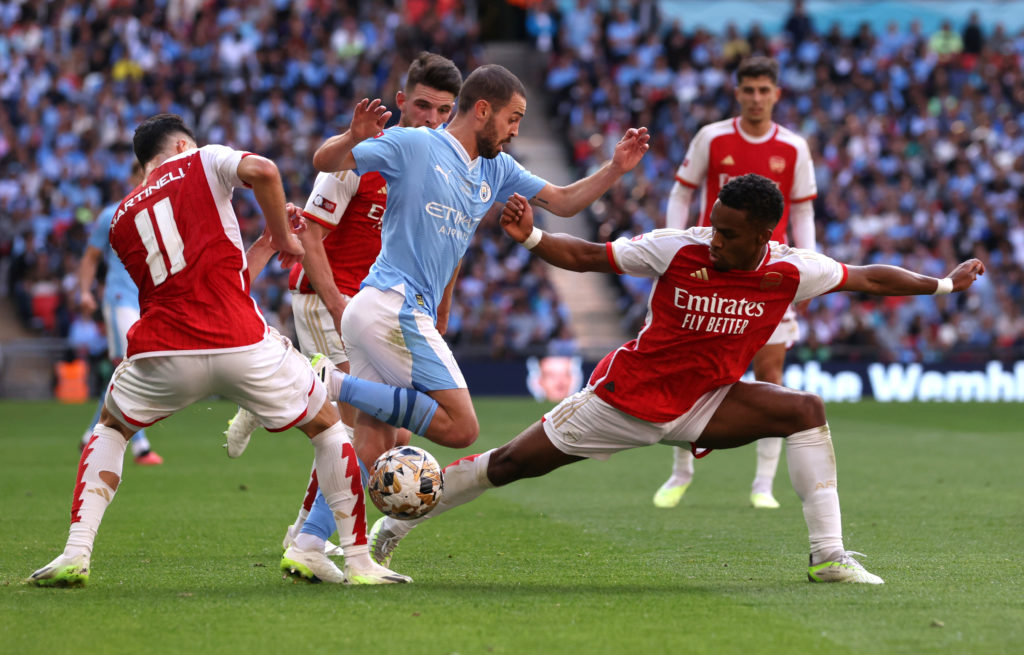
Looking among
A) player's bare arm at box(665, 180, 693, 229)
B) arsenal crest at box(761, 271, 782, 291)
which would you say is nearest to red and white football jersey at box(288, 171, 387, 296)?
arsenal crest at box(761, 271, 782, 291)

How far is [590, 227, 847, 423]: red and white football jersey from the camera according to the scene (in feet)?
19.5

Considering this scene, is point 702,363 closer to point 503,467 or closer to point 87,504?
point 503,467

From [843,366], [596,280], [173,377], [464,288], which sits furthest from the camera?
[596,280]

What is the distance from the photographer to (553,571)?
20.1 ft

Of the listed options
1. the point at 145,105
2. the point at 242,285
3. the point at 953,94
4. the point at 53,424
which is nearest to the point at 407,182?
the point at 242,285

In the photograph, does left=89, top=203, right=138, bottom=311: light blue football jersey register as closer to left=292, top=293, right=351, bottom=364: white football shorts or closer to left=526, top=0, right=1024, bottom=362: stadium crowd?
left=292, top=293, right=351, bottom=364: white football shorts

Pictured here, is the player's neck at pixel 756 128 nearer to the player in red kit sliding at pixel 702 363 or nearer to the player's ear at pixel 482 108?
the player in red kit sliding at pixel 702 363

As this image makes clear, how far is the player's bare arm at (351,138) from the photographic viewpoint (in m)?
5.70

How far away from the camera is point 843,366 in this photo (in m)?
22.1

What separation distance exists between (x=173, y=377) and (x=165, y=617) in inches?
42.9

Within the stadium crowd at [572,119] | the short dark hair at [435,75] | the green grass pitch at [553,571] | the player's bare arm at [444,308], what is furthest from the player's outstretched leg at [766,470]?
the stadium crowd at [572,119]

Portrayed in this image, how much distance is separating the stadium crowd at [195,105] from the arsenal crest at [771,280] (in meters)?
16.0

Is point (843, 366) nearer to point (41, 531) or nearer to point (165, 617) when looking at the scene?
point (41, 531)

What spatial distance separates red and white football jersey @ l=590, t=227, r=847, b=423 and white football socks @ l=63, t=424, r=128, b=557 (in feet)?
7.37
